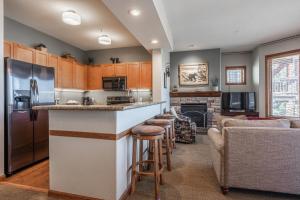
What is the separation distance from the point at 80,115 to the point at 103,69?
378cm

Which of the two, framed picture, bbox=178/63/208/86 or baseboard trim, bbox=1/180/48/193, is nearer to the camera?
baseboard trim, bbox=1/180/48/193

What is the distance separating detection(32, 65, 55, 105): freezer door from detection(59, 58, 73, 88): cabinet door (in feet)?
3.66

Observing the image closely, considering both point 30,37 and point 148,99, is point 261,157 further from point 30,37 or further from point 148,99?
point 30,37

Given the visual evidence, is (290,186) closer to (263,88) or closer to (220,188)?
(220,188)

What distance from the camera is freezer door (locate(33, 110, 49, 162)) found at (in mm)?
3062

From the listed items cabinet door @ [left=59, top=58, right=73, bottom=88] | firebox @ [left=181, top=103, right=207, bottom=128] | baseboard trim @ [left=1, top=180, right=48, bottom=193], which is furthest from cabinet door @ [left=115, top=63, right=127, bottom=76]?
baseboard trim @ [left=1, top=180, right=48, bottom=193]

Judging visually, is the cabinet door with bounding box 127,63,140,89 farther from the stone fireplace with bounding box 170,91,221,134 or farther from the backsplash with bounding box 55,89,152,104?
the stone fireplace with bounding box 170,91,221,134

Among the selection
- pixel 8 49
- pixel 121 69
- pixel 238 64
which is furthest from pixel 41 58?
pixel 238 64

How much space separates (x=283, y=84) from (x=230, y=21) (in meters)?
2.89

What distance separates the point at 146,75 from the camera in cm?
519

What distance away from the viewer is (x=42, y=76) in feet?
10.7

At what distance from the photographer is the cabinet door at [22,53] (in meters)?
3.26

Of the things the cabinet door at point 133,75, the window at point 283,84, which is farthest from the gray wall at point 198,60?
the cabinet door at point 133,75

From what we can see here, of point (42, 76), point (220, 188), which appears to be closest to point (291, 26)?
point (220, 188)
